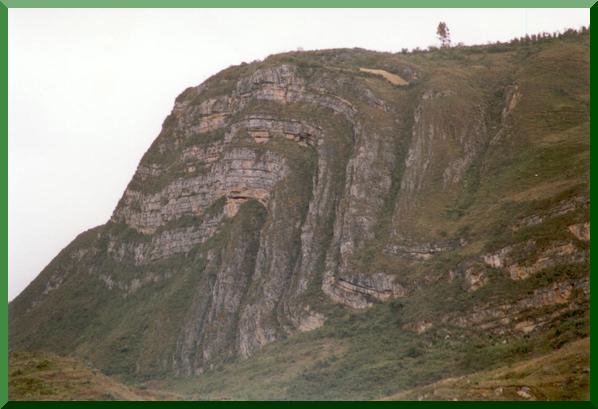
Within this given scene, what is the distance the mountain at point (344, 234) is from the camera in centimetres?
11662

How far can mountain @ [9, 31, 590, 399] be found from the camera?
117 metres

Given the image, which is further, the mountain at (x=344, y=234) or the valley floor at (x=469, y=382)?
the mountain at (x=344, y=234)

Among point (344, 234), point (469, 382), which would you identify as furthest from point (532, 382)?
point (344, 234)

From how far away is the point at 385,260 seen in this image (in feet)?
436

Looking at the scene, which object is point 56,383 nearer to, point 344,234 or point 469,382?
point 469,382

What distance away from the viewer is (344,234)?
13962cm

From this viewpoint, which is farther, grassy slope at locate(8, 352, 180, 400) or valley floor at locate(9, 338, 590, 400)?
grassy slope at locate(8, 352, 180, 400)

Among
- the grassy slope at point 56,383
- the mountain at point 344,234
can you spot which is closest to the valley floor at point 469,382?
the grassy slope at point 56,383

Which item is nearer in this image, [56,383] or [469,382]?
[56,383]

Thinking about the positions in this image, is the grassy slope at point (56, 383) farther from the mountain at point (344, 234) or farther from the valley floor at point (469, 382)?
the mountain at point (344, 234)

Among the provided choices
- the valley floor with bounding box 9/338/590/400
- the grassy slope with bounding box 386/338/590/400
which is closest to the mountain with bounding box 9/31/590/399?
the grassy slope with bounding box 386/338/590/400

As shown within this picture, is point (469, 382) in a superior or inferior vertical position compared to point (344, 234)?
inferior

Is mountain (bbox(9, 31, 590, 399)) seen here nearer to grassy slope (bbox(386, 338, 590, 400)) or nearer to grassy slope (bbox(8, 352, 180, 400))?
grassy slope (bbox(386, 338, 590, 400))

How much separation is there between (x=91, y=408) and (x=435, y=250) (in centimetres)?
6405
